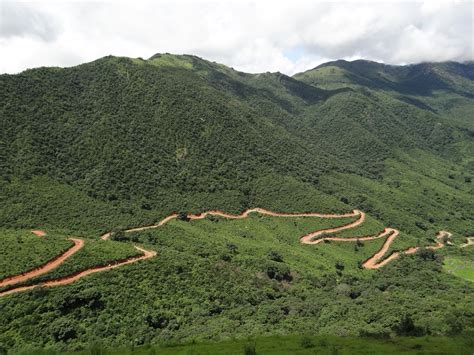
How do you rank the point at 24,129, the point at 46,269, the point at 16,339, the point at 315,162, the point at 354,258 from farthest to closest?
the point at 315,162 → the point at 24,129 → the point at 354,258 → the point at 46,269 → the point at 16,339

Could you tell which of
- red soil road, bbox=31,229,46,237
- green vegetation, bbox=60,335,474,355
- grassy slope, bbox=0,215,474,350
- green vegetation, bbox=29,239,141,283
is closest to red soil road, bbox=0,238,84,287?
green vegetation, bbox=29,239,141,283

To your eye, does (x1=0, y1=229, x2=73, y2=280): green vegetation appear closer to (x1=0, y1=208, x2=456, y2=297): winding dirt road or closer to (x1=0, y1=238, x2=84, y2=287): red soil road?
(x1=0, y1=238, x2=84, y2=287): red soil road

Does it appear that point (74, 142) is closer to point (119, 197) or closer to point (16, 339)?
point (119, 197)

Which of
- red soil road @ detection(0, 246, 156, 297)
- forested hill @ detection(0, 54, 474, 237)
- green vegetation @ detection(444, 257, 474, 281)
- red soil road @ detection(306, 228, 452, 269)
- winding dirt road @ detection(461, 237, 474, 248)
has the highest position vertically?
forested hill @ detection(0, 54, 474, 237)

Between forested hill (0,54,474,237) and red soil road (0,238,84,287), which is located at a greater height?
forested hill (0,54,474,237)

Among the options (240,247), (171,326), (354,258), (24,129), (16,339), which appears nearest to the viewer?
(16,339)

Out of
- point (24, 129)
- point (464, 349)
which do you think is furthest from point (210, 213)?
point (464, 349)

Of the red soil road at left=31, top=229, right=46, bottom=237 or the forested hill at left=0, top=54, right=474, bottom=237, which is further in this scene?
the forested hill at left=0, top=54, right=474, bottom=237

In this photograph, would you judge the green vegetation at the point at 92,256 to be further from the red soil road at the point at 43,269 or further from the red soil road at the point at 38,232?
the red soil road at the point at 38,232
